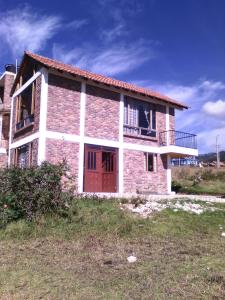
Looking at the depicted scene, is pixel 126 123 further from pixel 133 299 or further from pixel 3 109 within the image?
pixel 133 299

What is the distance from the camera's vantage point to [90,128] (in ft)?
63.7

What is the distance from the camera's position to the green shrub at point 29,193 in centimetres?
1120

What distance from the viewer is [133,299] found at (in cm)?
555

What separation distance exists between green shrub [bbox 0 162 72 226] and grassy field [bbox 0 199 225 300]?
1.39ft

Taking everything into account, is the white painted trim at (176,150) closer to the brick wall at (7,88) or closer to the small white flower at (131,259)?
the brick wall at (7,88)

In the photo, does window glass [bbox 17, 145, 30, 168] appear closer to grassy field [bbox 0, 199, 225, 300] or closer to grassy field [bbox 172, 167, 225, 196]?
grassy field [bbox 0, 199, 225, 300]

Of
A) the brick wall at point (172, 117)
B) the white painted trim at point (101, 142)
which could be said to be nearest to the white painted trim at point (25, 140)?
the white painted trim at point (101, 142)

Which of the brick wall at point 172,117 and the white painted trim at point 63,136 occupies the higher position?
the brick wall at point 172,117

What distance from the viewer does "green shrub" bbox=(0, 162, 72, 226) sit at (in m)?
11.2

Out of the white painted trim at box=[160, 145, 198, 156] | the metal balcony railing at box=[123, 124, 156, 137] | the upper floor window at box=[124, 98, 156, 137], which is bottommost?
the white painted trim at box=[160, 145, 198, 156]

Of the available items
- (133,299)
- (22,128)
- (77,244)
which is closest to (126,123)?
(22,128)

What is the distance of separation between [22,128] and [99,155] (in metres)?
4.31

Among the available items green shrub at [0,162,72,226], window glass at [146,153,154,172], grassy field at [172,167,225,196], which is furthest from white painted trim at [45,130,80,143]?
grassy field at [172,167,225,196]

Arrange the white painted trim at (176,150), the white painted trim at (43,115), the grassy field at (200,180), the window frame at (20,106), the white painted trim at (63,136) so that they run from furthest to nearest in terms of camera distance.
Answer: the grassy field at (200,180) < the white painted trim at (176,150) < the window frame at (20,106) < the white painted trim at (63,136) < the white painted trim at (43,115)
